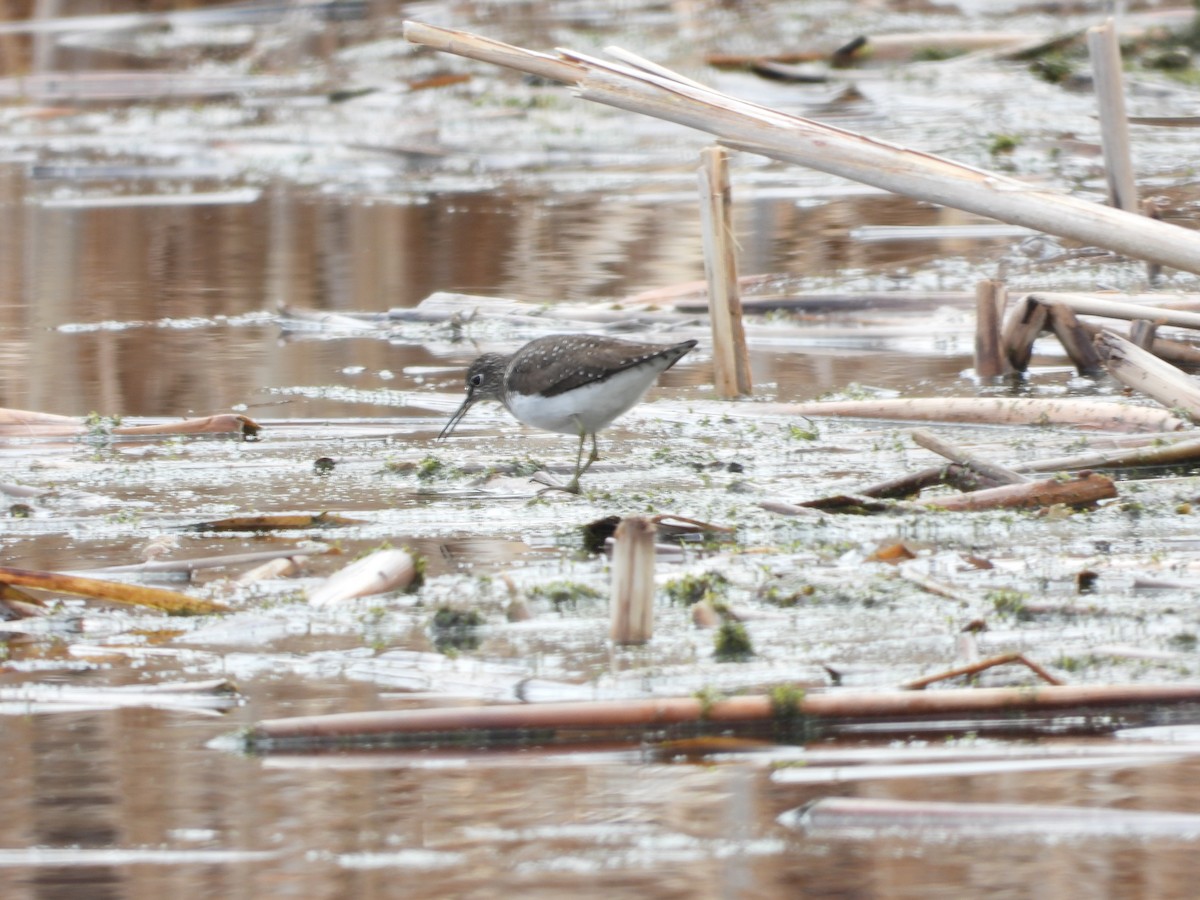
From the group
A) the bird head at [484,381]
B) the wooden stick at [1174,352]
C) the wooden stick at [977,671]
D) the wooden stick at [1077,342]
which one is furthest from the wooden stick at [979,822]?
the wooden stick at [1077,342]

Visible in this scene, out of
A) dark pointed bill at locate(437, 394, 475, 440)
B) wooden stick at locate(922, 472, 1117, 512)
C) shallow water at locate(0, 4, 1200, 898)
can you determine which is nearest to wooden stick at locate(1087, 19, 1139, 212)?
shallow water at locate(0, 4, 1200, 898)

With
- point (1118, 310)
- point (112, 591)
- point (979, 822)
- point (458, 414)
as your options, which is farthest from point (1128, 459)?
point (112, 591)

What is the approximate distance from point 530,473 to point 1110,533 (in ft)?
6.18

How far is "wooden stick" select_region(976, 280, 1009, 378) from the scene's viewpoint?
7371 millimetres

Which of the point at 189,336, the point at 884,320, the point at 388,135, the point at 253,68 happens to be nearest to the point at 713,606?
Answer: the point at 884,320

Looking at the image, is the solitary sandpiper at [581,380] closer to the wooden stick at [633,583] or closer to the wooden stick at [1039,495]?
the wooden stick at [1039,495]

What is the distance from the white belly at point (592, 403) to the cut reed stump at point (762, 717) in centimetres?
246

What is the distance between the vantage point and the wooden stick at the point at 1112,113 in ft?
25.6

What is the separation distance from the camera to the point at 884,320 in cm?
835

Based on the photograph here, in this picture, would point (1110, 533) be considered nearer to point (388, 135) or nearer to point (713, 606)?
point (713, 606)

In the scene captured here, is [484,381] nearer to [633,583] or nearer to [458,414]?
[458,414]

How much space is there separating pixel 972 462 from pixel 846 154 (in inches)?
35.4

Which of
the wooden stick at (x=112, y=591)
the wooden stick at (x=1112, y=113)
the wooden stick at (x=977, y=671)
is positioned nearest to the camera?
the wooden stick at (x=977, y=671)

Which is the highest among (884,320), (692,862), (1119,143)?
(1119,143)
